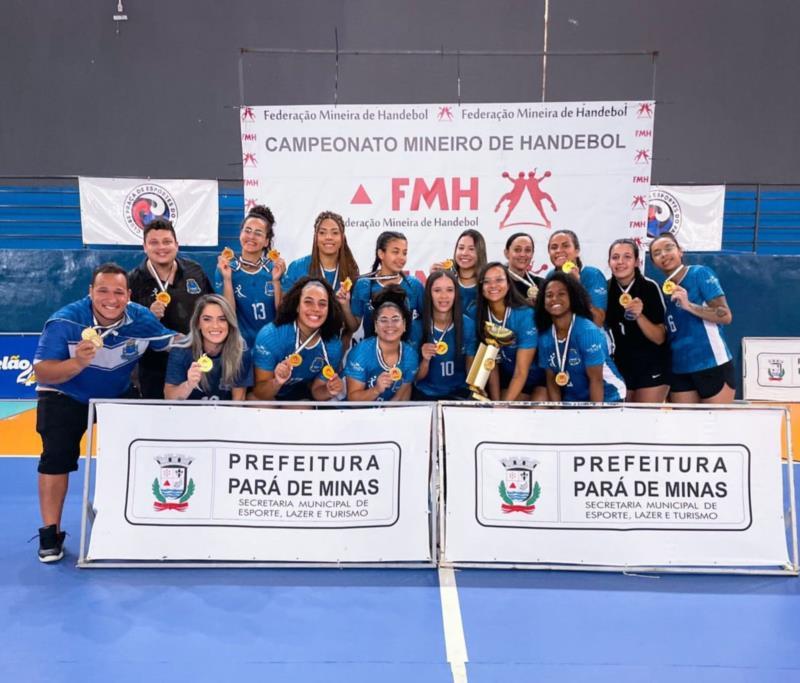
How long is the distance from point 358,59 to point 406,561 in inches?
430

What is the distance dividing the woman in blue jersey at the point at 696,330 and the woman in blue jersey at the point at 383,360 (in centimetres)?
229

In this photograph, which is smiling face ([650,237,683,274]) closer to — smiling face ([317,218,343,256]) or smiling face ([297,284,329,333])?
smiling face ([317,218,343,256])

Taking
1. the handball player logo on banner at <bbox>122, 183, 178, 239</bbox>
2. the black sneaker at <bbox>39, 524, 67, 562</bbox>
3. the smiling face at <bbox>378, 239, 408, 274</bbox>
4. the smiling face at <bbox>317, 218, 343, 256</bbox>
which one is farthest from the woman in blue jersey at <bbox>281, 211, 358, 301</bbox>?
the handball player logo on banner at <bbox>122, 183, 178, 239</bbox>

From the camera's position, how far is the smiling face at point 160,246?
529 cm

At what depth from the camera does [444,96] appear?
12.8 meters

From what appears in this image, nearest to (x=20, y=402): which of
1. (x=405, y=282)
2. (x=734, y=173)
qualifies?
(x=405, y=282)

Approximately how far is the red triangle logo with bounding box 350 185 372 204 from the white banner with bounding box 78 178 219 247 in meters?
3.91

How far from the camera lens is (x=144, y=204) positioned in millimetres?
10648

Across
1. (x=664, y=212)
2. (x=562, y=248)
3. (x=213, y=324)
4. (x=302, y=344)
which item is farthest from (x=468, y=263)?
(x=664, y=212)

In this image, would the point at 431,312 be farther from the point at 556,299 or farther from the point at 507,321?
the point at 556,299

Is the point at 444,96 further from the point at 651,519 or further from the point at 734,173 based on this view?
the point at 651,519

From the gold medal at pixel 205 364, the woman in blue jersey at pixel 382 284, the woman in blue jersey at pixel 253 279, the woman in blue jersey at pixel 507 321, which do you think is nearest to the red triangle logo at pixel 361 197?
the woman in blue jersey at pixel 253 279

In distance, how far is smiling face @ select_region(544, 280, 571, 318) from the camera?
196 inches

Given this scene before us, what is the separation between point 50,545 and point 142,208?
7306 millimetres
